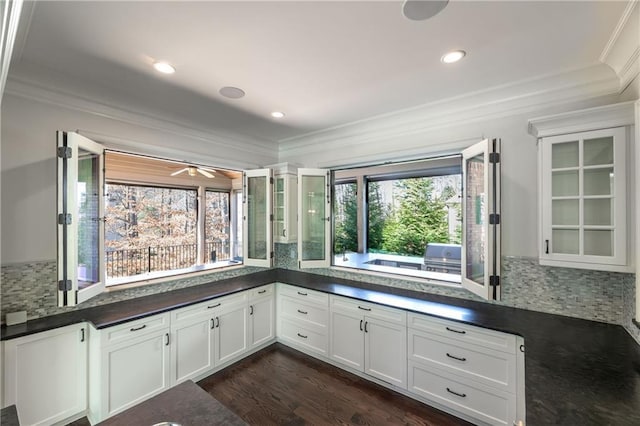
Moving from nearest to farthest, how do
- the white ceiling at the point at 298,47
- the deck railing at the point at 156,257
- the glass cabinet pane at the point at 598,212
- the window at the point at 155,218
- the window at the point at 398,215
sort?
the white ceiling at the point at 298,47, the glass cabinet pane at the point at 598,212, the window at the point at 155,218, the window at the point at 398,215, the deck railing at the point at 156,257

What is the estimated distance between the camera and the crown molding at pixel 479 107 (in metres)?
2.06

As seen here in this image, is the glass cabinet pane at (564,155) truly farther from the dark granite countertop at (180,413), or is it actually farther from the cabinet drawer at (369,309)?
the dark granite countertop at (180,413)

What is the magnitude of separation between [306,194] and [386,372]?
94.1 inches

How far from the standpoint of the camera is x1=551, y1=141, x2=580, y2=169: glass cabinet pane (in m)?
1.95

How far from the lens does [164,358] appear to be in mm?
2477

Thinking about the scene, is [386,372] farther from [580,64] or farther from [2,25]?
[2,25]

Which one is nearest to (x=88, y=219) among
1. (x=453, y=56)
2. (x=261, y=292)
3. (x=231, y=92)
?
(x=231, y=92)

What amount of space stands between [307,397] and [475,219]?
2321 millimetres

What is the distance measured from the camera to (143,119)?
282cm

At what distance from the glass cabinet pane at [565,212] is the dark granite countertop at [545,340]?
79 centimetres

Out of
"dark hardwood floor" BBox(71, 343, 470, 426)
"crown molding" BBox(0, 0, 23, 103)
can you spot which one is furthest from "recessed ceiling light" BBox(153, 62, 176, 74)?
"dark hardwood floor" BBox(71, 343, 470, 426)

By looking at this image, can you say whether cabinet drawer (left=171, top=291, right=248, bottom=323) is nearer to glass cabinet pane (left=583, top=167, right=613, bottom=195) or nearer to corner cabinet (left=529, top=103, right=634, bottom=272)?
corner cabinet (left=529, top=103, right=634, bottom=272)

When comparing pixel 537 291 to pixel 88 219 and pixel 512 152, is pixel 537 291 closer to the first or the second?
pixel 512 152

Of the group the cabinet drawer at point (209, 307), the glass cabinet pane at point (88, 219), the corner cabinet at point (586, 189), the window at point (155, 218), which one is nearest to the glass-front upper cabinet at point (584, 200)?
the corner cabinet at point (586, 189)
